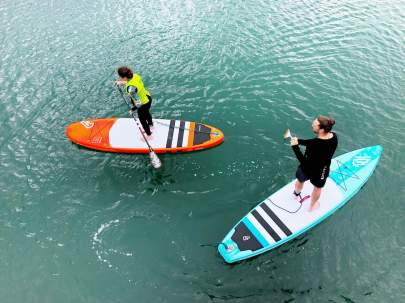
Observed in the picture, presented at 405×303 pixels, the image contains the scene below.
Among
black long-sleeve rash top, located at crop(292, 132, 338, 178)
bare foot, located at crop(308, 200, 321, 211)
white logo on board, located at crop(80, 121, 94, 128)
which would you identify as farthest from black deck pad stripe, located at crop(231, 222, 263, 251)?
white logo on board, located at crop(80, 121, 94, 128)

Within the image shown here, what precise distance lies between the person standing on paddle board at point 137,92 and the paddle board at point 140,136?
613mm

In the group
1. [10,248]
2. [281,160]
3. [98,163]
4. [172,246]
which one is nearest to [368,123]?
[281,160]

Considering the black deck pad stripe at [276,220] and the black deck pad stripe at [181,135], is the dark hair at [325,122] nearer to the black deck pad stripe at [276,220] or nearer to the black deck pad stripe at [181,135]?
the black deck pad stripe at [276,220]

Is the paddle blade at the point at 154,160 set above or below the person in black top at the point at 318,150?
below

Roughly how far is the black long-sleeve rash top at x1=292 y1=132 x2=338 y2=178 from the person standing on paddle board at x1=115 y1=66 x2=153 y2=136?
499cm

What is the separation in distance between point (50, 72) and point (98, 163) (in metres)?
6.44

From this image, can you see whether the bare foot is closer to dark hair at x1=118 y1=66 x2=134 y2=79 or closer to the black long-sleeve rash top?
the black long-sleeve rash top

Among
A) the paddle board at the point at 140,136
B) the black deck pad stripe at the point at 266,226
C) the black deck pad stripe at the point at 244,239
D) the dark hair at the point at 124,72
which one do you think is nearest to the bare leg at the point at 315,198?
the black deck pad stripe at the point at 266,226

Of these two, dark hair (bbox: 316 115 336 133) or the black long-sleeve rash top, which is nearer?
dark hair (bbox: 316 115 336 133)

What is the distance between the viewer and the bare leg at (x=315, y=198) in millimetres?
7632

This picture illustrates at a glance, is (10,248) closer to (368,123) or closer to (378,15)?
(368,123)

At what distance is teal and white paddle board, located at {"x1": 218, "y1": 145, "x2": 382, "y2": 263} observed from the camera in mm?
7699

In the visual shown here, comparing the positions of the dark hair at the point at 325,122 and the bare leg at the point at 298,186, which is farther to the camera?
the bare leg at the point at 298,186

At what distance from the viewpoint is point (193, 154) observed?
1045 cm
